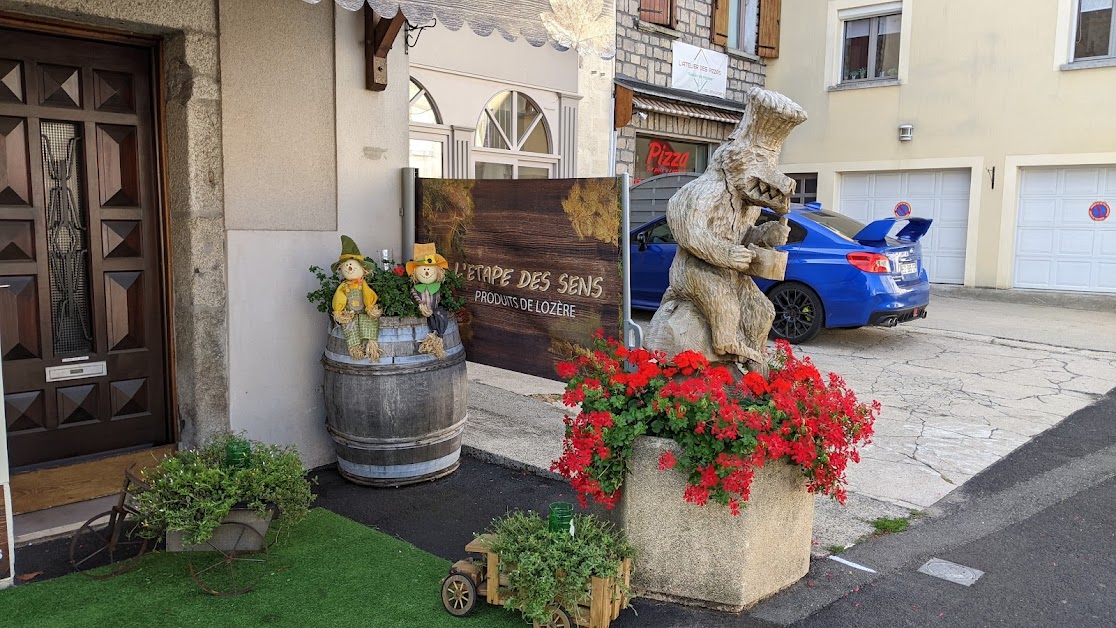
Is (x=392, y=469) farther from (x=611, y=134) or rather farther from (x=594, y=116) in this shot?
(x=611, y=134)

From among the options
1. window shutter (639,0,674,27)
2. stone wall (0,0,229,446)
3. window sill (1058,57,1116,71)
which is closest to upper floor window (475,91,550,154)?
window shutter (639,0,674,27)

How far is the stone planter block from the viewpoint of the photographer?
3207 millimetres

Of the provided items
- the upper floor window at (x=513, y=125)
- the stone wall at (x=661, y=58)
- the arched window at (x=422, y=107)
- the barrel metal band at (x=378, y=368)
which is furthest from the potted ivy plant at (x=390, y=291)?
the stone wall at (x=661, y=58)

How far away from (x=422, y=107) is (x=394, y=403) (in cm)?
534

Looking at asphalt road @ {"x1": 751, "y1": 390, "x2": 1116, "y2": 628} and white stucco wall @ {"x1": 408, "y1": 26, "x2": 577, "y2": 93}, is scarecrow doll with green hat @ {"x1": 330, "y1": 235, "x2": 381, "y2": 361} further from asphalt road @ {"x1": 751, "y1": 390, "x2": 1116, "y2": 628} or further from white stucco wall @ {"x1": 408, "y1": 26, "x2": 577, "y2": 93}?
white stucco wall @ {"x1": 408, "y1": 26, "x2": 577, "y2": 93}

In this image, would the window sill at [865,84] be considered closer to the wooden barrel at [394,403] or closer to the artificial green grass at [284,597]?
the wooden barrel at [394,403]

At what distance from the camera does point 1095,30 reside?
12.9 m

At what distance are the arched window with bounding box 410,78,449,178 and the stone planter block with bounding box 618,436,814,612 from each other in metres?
6.28

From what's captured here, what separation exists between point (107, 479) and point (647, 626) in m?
3.05

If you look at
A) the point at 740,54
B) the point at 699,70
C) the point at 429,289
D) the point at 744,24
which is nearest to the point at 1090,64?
the point at 740,54

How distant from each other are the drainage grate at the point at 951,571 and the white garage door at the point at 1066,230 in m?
11.5

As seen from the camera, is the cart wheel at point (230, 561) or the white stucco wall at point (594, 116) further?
the white stucco wall at point (594, 116)

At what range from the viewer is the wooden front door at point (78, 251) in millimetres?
4203

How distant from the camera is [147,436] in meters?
4.73
